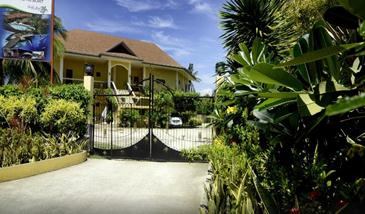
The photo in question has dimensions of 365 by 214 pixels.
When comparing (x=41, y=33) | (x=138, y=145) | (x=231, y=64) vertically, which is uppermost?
(x=41, y=33)

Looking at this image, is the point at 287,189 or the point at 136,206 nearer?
the point at 287,189

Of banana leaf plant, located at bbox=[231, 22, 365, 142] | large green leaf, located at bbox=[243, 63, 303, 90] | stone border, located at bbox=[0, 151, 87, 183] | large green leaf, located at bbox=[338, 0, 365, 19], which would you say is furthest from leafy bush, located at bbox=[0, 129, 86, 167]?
large green leaf, located at bbox=[338, 0, 365, 19]

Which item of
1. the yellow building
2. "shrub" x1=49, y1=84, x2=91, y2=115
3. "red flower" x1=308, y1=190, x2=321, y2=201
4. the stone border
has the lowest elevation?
the stone border

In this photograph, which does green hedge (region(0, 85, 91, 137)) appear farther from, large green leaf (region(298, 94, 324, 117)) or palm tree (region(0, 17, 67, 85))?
large green leaf (region(298, 94, 324, 117))

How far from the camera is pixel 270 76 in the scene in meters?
1.70

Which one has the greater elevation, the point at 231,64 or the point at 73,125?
the point at 231,64

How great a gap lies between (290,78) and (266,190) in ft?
4.70

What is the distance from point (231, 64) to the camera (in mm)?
9516

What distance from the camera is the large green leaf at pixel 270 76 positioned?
1.66 metres

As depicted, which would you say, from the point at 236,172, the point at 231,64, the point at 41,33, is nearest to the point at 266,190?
the point at 236,172

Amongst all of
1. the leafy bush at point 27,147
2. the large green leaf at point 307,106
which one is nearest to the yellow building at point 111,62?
the leafy bush at point 27,147

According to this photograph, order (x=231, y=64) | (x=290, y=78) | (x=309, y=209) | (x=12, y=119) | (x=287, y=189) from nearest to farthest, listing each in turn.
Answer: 1. (x=290, y=78)
2. (x=309, y=209)
3. (x=287, y=189)
4. (x=231, y=64)
5. (x=12, y=119)

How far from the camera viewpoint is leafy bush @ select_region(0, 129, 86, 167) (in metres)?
9.00

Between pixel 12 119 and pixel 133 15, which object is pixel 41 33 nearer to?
pixel 12 119
